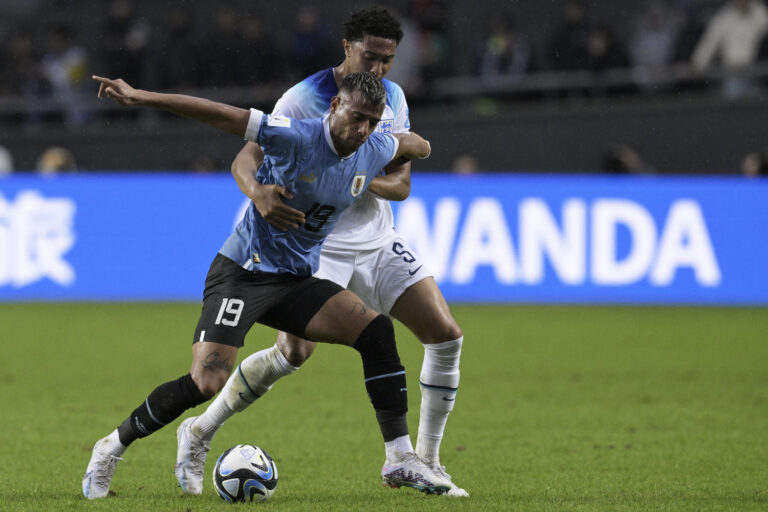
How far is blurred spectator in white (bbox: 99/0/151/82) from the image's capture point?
17562 millimetres

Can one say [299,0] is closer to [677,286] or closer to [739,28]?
[739,28]

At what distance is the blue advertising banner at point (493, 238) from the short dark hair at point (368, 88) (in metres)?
8.93

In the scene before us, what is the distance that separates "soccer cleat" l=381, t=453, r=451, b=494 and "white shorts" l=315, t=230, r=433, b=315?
826 millimetres

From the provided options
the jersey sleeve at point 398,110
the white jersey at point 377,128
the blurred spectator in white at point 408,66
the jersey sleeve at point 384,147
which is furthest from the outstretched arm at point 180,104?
the blurred spectator in white at point 408,66

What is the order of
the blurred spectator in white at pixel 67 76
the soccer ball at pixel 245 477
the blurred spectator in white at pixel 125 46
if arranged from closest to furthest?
the soccer ball at pixel 245 477
the blurred spectator in white at pixel 125 46
the blurred spectator in white at pixel 67 76

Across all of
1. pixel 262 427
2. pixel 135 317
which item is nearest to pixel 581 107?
pixel 135 317

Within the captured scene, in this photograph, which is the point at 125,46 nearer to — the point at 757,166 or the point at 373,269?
the point at 757,166

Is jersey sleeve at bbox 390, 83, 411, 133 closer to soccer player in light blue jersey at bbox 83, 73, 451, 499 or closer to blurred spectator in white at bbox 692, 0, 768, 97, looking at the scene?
soccer player in light blue jersey at bbox 83, 73, 451, 499

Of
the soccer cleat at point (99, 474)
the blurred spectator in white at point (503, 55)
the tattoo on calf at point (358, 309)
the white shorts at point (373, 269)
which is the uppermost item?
the blurred spectator in white at point (503, 55)

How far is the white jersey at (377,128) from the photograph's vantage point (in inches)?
228

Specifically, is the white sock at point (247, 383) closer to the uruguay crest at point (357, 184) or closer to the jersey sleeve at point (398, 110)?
the uruguay crest at point (357, 184)

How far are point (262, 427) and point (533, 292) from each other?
23.9 feet

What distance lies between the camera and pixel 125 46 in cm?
1753

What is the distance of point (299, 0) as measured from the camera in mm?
19875
